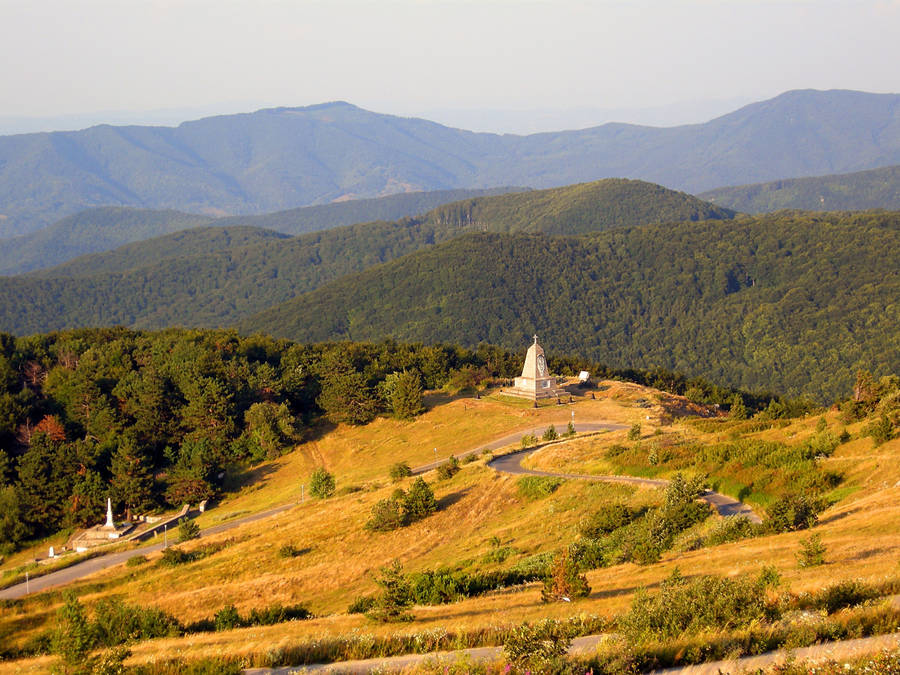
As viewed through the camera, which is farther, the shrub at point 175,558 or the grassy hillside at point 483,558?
the shrub at point 175,558

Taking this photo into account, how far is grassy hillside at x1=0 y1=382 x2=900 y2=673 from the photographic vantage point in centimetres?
1499

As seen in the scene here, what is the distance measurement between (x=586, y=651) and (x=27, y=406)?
229ft

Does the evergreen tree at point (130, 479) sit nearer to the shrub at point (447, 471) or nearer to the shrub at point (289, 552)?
the shrub at point (289, 552)

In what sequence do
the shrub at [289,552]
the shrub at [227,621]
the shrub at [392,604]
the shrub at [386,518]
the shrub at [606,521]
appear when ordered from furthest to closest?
the shrub at [386,518], the shrub at [289,552], the shrub at [606,521], the shrub at [227,621], the shrub at [392,604]

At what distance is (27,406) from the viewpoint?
6875 cm

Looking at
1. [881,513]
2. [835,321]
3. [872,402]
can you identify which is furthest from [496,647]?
[835,321]

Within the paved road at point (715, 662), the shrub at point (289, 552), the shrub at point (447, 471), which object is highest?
the paved road at point (715, 662)

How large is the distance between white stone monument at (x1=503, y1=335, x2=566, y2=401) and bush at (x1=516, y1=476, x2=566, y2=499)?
3237 cm

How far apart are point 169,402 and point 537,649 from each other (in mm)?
64374

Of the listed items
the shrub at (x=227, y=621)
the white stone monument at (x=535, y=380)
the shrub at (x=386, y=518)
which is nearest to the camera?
the shrub at (x=227, y=621)

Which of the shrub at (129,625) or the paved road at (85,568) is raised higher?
the shrub at (129,625)

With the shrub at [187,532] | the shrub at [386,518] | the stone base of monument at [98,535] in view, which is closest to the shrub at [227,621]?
the shrub at [386,518]

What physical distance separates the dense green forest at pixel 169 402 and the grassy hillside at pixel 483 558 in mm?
5690

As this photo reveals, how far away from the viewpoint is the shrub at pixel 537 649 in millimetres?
11516
